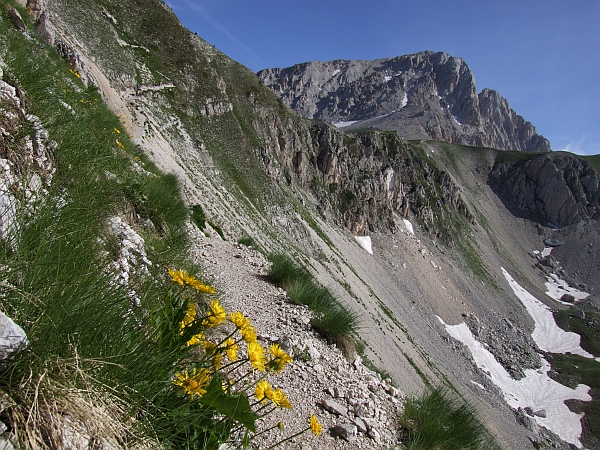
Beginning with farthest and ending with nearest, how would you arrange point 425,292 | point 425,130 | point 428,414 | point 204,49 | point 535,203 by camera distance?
1. point 425,130
2. point 535,203
3. point 425,292
4. point 204,49
5. point 428,414

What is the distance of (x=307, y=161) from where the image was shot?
60031 mm

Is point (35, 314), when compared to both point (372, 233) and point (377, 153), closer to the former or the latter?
point (372, 233)

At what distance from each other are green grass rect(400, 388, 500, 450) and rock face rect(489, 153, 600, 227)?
14071 centimetres

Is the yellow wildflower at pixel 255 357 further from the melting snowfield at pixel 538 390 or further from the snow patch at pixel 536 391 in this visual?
the melting snowfield at pixel 538 390

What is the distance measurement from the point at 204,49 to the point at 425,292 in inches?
1921

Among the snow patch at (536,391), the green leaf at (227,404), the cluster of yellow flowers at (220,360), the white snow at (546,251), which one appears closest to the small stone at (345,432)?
the cluster of yellow flowers at (220,360)

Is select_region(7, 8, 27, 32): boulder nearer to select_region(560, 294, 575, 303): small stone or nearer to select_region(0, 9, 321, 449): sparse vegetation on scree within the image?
select_region(0, 9, 321, 449): sparse vegetation on scree

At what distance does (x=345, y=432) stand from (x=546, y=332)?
284 ft

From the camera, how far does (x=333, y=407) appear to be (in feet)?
15.0

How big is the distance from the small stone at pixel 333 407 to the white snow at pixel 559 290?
106602mm

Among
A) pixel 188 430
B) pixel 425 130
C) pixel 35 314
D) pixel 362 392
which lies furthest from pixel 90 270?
pixel 425 130

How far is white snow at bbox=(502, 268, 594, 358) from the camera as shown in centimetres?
6838

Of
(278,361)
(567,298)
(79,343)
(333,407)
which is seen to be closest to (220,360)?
(278,361)

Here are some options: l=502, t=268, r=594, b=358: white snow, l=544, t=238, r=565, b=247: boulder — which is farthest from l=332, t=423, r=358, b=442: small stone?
l=544, t=238, r=565, b=247: boulder
